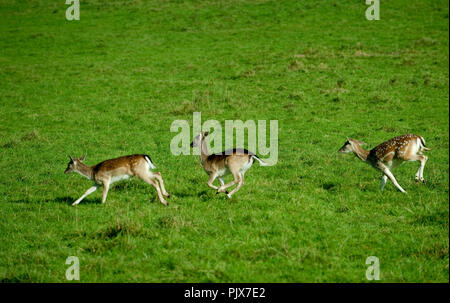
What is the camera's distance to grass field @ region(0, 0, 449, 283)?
7500 millimetres

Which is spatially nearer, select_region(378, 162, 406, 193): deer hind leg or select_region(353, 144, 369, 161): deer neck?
select_region(378, 162, 406, 193): deer hind leg

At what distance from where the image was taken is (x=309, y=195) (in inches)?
415

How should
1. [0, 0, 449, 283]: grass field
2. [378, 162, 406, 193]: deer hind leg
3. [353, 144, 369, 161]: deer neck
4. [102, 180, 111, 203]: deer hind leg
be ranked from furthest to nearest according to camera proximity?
1. [353, 144, 369, 161]: deer neck
2. [378, 162, 406, 193]: deer hind leg
3. [102, 180, 111, 203]: deer hind leg
4. [0, 0, 449, 283]: grass field

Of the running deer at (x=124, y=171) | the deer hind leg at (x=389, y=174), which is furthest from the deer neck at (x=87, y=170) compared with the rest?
the deer hind leg at (x=389, y=174)

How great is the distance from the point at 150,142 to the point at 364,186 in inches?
357

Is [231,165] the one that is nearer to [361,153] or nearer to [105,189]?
[105,189]

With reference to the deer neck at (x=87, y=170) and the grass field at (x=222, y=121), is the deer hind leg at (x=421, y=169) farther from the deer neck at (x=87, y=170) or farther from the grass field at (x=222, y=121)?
the deer neck at (x=87, y=170)

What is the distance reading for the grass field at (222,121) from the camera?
24.6 ft

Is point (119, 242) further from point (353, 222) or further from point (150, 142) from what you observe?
point (150, 142)

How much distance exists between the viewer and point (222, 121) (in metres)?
19.9

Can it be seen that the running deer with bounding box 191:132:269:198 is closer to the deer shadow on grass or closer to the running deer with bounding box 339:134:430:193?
the deer shadow on grass

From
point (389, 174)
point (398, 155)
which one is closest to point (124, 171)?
point (389, 174)

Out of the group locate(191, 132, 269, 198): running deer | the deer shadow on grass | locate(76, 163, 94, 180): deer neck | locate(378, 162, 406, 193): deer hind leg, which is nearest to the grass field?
the deer shadow on grass
